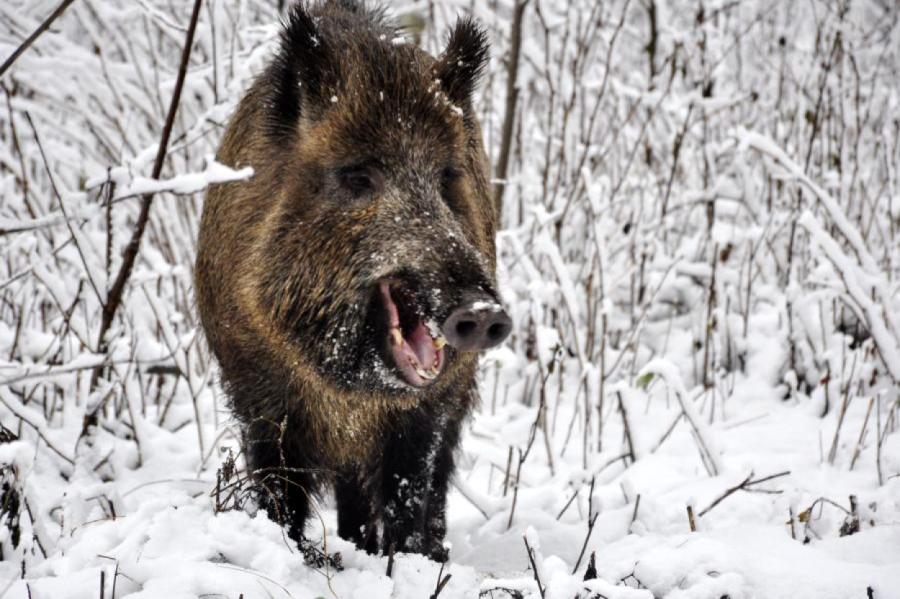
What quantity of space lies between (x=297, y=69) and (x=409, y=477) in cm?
120

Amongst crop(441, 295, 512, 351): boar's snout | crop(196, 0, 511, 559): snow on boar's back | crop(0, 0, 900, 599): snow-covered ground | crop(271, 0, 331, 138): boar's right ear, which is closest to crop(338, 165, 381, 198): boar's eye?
crop(196, 0, 511, 559): snow on boar's back

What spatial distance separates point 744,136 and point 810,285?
175 cm

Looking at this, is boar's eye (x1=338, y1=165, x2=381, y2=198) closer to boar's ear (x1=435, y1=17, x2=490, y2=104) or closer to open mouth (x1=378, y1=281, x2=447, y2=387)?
open mouth (x1=378, y1=281, x2=447, y2=387)

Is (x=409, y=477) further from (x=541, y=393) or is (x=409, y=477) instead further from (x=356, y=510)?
(x=541, y=393)

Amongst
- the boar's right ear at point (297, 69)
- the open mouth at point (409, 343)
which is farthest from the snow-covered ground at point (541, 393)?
the open mouth at point (409, 343)

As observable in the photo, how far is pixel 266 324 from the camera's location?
2.32 m

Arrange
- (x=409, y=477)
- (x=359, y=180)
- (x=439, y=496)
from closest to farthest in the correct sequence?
(x=359, y=180) → (x=409, y=477) → (x=439, y=496)

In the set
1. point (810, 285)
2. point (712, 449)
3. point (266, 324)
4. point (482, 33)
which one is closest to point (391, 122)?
point (482, 33)

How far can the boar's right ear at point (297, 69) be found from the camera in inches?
93.2

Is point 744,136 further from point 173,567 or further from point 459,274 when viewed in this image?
point 173,567

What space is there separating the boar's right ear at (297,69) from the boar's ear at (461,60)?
36cm

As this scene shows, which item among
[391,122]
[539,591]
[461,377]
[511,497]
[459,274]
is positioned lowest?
[511,497]

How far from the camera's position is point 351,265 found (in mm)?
2201

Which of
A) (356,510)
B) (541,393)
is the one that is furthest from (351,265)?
(541,393)
